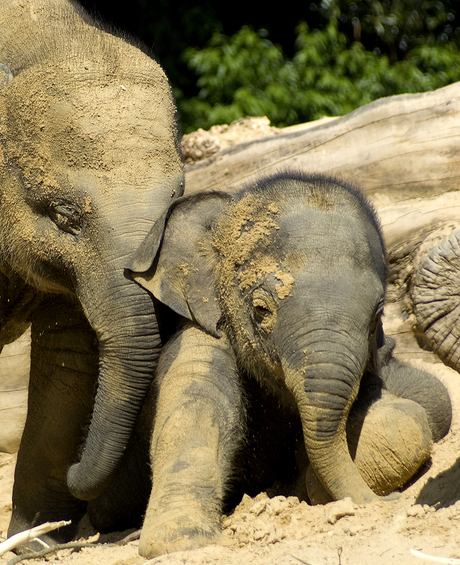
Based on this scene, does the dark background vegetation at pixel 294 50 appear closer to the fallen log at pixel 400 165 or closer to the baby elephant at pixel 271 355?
the fallen log at pixel 400 165

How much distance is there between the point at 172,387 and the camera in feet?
10.7

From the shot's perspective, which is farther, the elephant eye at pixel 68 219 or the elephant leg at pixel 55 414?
the elephant leg at pixel 55 414

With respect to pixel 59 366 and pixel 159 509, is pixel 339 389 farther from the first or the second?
pixel 59 366

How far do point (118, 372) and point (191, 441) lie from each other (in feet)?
1.47

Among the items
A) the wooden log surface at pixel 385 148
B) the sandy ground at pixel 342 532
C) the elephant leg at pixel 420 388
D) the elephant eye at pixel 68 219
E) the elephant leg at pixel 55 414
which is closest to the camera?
the sandy ground at pixel 342 532

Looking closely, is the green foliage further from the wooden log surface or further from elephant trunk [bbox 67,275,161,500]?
elephant trunk [bbox 67,275,161,500]

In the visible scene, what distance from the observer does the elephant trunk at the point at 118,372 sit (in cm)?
327

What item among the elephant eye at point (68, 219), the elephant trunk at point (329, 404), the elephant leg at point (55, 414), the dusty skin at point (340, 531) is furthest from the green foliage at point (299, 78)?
the elephant trunk at point (329, 404)

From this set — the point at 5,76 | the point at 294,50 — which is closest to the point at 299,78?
the point at 294,50

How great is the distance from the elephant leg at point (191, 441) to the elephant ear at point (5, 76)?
4.88 ft

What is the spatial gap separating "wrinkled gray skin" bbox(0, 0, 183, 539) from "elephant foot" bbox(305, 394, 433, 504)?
0.83m

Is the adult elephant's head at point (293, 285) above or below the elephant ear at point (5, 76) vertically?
below

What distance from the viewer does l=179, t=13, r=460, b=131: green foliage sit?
785cm

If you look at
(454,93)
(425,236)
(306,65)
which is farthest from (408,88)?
(425,236)
